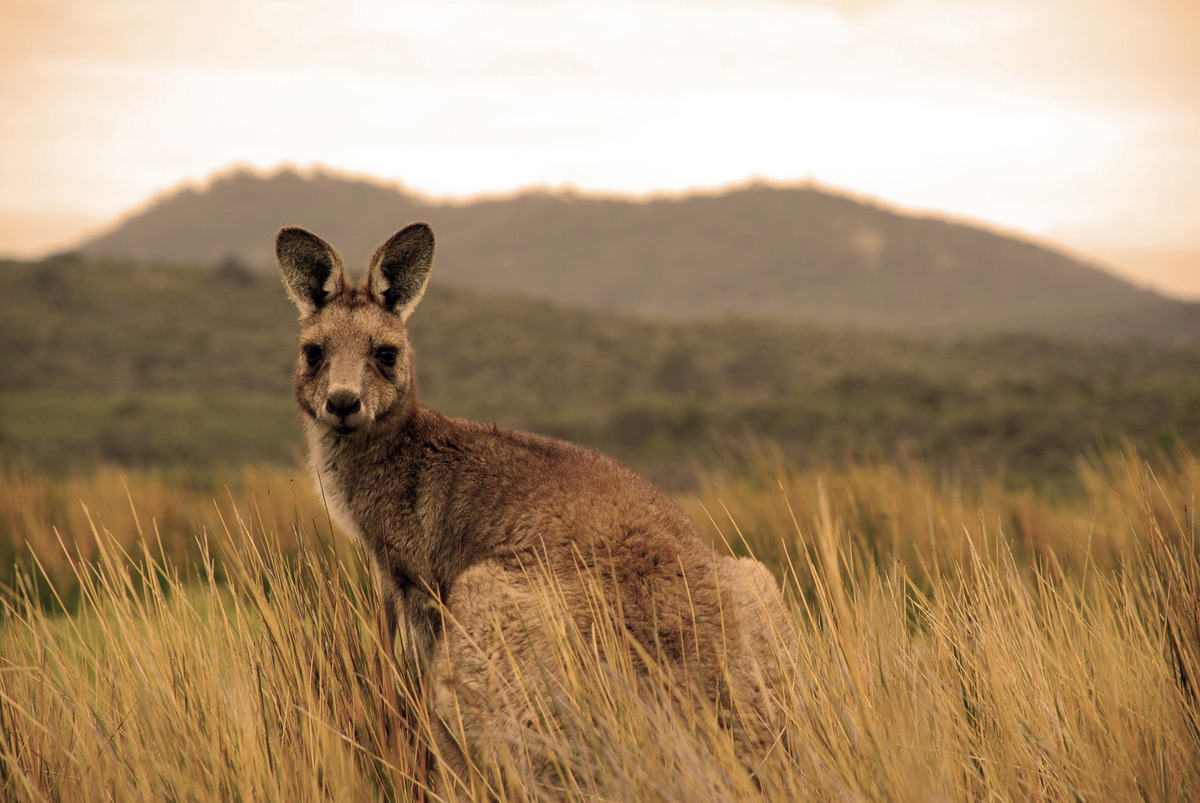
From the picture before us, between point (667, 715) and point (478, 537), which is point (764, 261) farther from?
point (667, 715)

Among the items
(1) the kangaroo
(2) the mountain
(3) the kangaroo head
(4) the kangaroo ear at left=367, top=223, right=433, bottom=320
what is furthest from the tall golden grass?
(2) the mountain

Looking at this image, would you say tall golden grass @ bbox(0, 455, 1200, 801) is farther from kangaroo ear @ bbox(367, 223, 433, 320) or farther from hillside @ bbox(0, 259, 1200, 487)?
hillside @ bbox(0, 259, 1200, 487)

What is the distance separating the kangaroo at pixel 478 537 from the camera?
2871 millimetres

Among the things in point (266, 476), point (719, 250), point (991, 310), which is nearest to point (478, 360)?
point (266, 476)

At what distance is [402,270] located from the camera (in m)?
4.05

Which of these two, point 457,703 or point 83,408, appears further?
point 83,408

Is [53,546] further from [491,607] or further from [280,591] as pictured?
[491,607]

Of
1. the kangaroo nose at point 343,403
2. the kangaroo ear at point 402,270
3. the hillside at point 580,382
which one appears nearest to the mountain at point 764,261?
the hillside at point 580,382

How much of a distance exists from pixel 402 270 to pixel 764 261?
166 m

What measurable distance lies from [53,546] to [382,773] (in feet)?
17.3

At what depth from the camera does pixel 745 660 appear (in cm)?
288

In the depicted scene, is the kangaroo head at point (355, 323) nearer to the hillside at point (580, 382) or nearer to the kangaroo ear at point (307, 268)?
the kangaroo ear at point (307, 268)

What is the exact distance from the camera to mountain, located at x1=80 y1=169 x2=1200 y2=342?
451 ft

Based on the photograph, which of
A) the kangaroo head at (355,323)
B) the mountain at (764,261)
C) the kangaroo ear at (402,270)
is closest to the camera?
the kangaroo head at (355,323)
